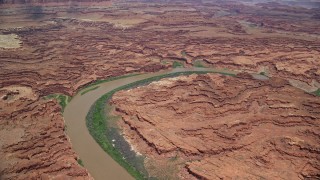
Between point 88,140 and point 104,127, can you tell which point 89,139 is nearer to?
point 88,140

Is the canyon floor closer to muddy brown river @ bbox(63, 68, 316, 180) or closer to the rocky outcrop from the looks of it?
the rocky outcrop

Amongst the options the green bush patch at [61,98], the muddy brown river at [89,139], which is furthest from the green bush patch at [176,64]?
the green bush patch at [61,98]

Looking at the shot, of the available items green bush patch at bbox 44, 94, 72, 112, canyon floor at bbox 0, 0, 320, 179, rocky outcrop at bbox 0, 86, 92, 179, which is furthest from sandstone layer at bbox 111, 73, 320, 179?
rocky outcrop at bbox 0, 86, 92, 179

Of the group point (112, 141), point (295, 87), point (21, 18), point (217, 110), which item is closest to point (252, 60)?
point (295, 87)

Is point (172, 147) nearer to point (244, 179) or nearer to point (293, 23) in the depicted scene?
point (244, 179)

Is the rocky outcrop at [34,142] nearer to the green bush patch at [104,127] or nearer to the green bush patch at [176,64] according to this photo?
the green bush patch at [104,127]

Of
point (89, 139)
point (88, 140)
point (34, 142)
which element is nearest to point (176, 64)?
point (89, 139)
